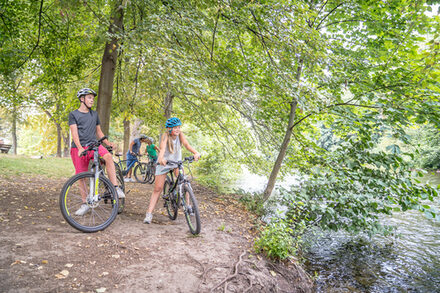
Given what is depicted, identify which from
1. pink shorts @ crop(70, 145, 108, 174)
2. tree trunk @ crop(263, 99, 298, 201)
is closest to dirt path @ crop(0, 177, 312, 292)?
pink shorts @ crop(70, 145, 108, 174)

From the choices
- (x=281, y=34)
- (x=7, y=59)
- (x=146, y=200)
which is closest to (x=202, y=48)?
(x=281, y=34)


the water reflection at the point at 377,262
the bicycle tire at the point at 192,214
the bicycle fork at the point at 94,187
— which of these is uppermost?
the bicycle fork at the point at 94,187

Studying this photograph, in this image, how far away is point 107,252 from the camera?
3.58 m

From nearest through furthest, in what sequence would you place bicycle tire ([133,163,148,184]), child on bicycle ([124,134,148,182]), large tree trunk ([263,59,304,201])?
large tree trunk ([263,59,304,201]) < child on bicycle ([124,134,148,182]) < bicycle tire ([133,163,148,184])

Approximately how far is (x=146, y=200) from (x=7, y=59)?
204 inches

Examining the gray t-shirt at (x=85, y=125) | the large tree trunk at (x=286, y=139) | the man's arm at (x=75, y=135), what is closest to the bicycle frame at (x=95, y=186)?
the man's arm at (x=75, y=135)

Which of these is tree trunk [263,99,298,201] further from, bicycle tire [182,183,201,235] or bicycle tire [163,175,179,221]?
bicycle tire [182,183,201,235]

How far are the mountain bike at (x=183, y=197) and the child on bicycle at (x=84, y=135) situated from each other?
1.00 metres

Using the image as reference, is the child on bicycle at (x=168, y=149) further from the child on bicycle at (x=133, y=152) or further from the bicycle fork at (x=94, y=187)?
the child on bicycle at (x=133, y=152)

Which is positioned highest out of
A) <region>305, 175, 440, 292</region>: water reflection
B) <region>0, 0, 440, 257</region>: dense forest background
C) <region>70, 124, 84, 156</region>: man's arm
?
<region>0, 0, 440, 257</region>: dense forest background

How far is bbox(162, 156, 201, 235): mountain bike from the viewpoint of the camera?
178 inches

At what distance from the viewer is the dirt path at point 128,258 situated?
292 centimetres

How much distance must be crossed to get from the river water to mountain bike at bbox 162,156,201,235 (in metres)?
2.55

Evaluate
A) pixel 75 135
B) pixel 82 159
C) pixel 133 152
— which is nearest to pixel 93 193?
pixel 82 159
